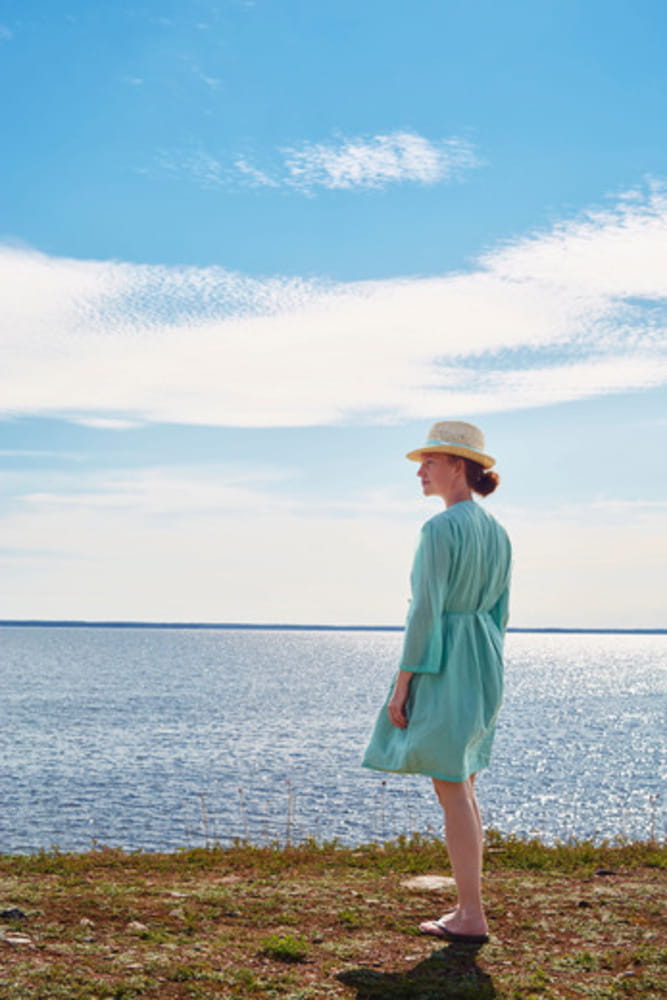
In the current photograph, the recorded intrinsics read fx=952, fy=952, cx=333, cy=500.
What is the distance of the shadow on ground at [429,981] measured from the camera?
463 centimetres

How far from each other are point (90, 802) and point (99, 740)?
18372mm

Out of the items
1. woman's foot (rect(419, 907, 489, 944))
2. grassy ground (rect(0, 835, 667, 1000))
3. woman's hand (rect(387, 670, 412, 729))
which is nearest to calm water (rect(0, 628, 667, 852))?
grassy ground (rect(0, 835, 667, 1000))

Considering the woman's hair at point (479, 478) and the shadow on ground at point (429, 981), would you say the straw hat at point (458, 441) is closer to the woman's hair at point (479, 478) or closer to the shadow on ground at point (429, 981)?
the woman's hair at point (479, 478)

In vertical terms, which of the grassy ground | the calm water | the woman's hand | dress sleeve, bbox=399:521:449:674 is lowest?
the calm water

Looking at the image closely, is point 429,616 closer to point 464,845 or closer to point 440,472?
point 440,472

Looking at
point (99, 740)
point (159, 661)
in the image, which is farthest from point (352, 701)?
point (159, 661)

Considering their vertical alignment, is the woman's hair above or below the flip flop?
above

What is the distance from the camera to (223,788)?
33.8m

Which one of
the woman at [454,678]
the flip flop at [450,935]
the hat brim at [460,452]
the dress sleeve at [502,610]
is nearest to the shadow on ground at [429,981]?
the flip flop at [450,935]

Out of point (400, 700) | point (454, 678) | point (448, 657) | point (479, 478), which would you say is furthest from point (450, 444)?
point (400, 700)

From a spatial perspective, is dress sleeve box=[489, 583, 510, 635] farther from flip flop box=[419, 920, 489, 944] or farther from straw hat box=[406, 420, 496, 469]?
flip flop box=[419, 920, 489, 944]

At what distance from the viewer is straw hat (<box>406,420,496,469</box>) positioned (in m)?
5.64

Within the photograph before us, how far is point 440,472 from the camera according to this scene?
18.8 ft

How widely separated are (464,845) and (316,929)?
1.12 metres
